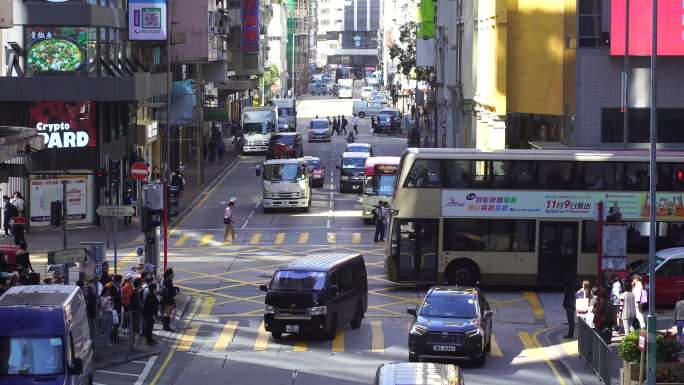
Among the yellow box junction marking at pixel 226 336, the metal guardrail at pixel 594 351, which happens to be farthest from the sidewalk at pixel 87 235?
the metal guardrail at pixel 594 351

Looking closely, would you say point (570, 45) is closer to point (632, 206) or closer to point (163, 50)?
point (632, 206)

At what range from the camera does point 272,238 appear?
5034 centimetres

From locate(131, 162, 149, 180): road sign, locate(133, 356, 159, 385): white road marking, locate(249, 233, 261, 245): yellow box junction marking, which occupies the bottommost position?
locate(133, 356, 159, 385): white road marking

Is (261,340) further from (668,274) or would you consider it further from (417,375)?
(417,375)

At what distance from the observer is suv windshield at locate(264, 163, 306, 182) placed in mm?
57781

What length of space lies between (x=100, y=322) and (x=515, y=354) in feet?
30.9

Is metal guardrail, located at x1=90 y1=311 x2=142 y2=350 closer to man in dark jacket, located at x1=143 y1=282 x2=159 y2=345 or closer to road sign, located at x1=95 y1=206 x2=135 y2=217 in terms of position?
man in dark jacket, located at x1=143 y1=282 x2=159 y2=345

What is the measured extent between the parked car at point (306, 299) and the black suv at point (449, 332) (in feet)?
9.05

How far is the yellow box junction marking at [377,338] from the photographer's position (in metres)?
29.5

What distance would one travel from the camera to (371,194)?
54125 millimetres

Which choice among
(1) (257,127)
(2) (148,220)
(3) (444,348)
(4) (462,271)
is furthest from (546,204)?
(1) (257,127)

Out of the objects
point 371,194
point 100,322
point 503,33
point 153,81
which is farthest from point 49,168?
point 100,322

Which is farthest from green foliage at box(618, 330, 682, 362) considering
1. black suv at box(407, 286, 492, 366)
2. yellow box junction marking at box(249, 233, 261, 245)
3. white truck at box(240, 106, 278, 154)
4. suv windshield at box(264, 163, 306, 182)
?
white truck at box(240, 106, 278, 154)

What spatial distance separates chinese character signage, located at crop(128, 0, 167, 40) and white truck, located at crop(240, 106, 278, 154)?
104 ft
